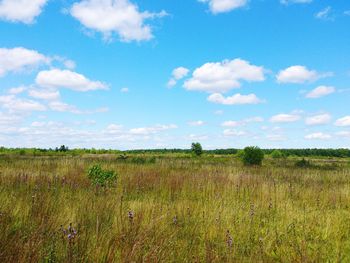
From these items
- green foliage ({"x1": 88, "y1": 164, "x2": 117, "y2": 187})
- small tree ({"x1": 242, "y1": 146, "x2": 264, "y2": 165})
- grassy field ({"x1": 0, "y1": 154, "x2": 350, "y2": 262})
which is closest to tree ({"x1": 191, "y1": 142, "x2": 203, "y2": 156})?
small tree ({"x1": 242, "y1": 146, "x2": 264, "y2": 165})

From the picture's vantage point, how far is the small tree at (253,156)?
79.6 ft

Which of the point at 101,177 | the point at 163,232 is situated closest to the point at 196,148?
the point at 101,177

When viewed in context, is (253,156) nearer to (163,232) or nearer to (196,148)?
(163,232)

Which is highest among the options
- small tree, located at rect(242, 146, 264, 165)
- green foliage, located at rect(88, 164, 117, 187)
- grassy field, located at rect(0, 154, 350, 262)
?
small tree, located at rect(242, 146, 264, 165)

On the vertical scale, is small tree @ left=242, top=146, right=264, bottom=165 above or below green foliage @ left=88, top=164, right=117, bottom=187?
above

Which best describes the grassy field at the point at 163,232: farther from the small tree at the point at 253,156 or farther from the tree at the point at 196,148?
the tree at the point at 196,148

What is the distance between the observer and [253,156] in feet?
79.7

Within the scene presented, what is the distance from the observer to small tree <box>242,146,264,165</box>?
24.3 m

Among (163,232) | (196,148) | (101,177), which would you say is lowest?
(163,232)

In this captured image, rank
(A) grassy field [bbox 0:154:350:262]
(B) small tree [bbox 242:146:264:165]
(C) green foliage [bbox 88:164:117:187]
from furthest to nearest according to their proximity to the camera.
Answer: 1. (B) small tree [bbox 242:146:264:165]
2. (C) green foliage [bbox 88:164:117:187]
3. (A) grassy field [bbox 0:154:350:262]

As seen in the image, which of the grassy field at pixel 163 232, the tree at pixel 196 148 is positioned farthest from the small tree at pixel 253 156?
the tree at pixel 196 148

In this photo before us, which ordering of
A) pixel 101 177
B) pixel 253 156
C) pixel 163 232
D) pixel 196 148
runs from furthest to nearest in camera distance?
pixel 196 148, pixel 253 156, pixel 101 177, pixel 163 232

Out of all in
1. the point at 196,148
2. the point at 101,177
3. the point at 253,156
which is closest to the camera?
the point at 101,177

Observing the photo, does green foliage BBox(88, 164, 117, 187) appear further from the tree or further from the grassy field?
the tree
